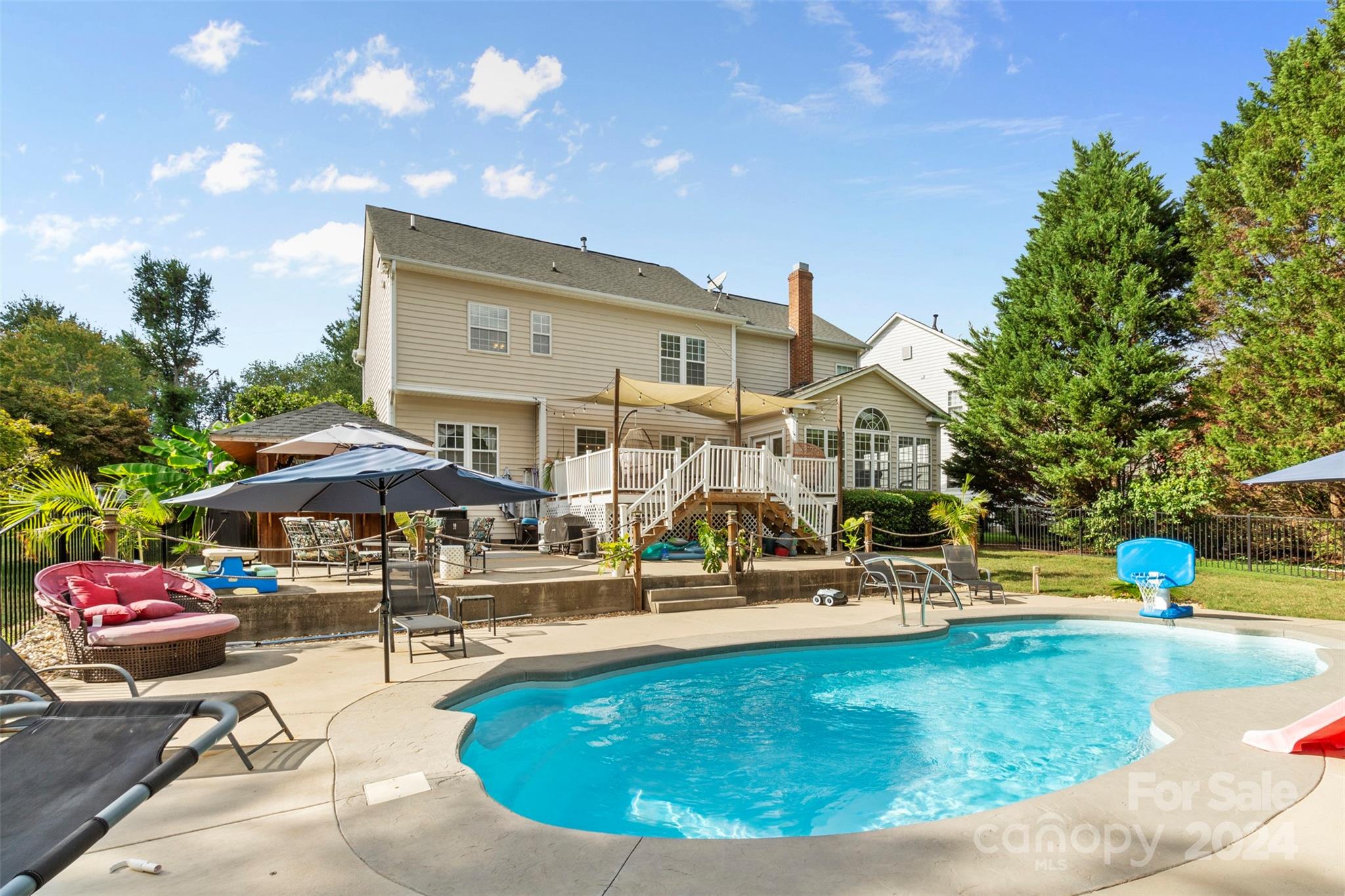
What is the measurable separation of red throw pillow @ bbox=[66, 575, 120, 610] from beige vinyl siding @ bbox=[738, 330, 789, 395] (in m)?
17.6

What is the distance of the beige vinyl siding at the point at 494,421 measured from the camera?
1789 centimetres

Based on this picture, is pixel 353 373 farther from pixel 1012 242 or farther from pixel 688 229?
pixel 1012 242

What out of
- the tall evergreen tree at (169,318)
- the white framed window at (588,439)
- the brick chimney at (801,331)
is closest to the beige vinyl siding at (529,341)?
the white framed window at (588,439)

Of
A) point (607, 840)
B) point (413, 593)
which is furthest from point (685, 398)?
point (607, 840)

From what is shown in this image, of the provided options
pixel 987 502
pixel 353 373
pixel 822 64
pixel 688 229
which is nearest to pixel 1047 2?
pixel 822 64

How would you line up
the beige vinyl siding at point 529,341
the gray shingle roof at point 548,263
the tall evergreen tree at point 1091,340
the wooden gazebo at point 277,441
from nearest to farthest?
the wooden gazebo at point 277,441 → the beige vinyl siding at point 529,341 → the gray shingle roof at point 548,263 → the tall evergreen tree at point 1091,340

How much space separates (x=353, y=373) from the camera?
1871 inches

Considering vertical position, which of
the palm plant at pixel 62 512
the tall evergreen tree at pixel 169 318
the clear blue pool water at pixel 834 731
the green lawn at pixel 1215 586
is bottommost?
the clear blue pool water at pixel 834 731

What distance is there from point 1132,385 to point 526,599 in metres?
17.4

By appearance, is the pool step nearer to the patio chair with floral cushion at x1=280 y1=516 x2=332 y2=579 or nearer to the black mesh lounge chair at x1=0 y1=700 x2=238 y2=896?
the patio chair with floral cushion at x1=280 y1=516 x2=332 y2=579

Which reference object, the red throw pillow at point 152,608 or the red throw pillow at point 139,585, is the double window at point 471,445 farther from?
the red throw pillow at point 152,608

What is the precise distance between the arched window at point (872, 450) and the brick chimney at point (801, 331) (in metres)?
2.55

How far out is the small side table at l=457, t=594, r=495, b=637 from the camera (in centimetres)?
932

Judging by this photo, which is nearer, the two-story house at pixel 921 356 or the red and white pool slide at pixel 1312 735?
the red and white pool slide at pixel 1312 735
